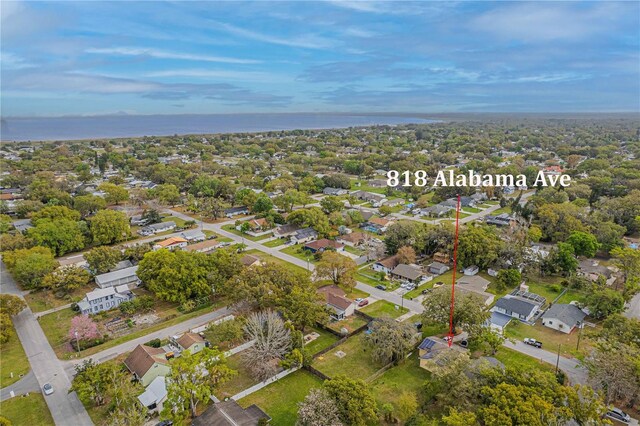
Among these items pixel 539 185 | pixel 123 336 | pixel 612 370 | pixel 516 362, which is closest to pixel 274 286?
pixel 123 336

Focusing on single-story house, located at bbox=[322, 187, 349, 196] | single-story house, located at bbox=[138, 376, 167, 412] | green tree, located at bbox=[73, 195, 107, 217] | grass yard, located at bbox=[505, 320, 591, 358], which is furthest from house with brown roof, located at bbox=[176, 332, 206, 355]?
single-story house, located at bbox=[322, 187, 349, 196]

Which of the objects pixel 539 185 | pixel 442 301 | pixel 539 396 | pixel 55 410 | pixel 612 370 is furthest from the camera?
pixel 539 185

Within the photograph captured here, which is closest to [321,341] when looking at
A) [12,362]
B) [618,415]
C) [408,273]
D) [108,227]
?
[408,273]

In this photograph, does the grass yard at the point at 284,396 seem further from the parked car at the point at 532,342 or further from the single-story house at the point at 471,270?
the single-story house at the point at 471,270

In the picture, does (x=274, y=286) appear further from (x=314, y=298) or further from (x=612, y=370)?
(x=612, y=370)

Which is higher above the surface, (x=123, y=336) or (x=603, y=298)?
(x=603, y=298)

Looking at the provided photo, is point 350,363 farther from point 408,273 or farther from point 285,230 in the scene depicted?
point 285,230

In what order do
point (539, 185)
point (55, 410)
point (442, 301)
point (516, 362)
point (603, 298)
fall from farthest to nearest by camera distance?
point (539, 185) < point (603, 298) < point (442, 301) < point (516, 362) < point (55, 410)
